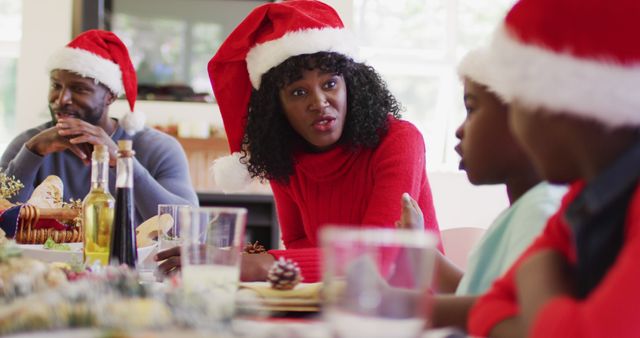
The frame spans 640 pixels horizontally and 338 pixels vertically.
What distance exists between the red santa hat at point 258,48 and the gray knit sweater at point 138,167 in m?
0.38

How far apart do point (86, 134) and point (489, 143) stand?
63.9 inches

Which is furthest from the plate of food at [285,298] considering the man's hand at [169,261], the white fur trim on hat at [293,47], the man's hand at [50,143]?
the man's hand at [50,143]

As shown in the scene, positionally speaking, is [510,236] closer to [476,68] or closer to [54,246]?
[476,68]

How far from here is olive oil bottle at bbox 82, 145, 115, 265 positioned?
144 centimetres

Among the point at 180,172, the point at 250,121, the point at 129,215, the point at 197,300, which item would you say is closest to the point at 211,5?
the point at 180,172

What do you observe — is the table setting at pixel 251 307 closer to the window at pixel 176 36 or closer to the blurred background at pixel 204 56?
the blurred background at pixel 204 56

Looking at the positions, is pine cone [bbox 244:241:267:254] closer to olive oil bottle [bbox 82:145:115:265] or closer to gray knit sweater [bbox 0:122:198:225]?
olive oil bottle [bbox 82:145:115:265]

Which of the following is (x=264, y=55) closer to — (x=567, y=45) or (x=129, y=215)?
(x=129, y=215)

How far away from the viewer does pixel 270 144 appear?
2197mm

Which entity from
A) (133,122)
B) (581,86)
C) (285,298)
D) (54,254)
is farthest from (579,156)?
(133,122)

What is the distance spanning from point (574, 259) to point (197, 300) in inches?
14.6

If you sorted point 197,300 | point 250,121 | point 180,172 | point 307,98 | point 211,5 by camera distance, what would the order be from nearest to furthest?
point 197,300, point 307,98, point 250,121, point 180,172, point 211,5

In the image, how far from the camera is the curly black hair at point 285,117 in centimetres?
211

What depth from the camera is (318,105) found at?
2.03m
